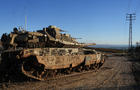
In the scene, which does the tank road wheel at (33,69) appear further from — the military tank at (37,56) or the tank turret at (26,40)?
the tank turret at (26,40)

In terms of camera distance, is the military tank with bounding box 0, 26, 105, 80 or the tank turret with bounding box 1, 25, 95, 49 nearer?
the military tank with bounding box 0, 26, 105, 80

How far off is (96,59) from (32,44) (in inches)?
271

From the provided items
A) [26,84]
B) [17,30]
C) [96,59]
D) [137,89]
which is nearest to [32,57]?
[26,84]

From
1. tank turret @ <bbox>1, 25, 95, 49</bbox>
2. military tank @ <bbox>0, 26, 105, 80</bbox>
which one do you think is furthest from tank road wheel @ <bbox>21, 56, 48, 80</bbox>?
tank turret @ <bbox>1, 25, 95, 49</bbox>

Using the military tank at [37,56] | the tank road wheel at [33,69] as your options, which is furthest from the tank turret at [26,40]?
the tank road wheel at [33,69]

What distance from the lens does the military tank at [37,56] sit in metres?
8.70

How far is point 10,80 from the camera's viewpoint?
9672 mm

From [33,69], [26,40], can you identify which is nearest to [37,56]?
[33,69]

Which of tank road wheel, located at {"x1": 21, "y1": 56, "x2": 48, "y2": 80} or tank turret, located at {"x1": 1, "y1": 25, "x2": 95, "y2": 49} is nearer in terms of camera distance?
tank road wheel, located at {"x1": 21, "y1": 56, "x2": 48, "y2": 80}

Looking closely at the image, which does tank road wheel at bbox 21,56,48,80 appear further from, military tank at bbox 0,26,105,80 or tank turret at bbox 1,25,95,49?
tank turret at bbox 1,25,95,49

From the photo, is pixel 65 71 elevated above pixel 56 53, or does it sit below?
below

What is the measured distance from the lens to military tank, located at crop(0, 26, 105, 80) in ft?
28.5

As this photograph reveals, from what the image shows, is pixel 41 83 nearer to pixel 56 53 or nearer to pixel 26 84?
pixel 26 84

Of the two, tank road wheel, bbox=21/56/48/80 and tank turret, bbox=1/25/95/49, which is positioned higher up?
tank turret, bbox=1/25/95/49
